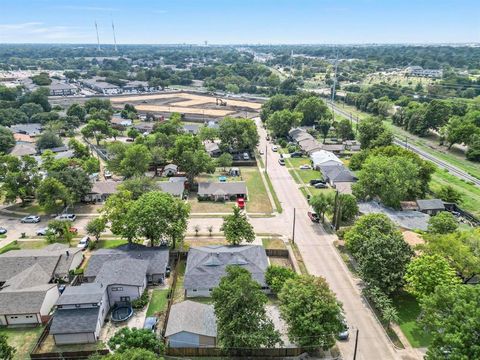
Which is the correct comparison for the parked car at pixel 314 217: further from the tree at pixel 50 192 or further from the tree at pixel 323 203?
the tree at pixel 50 192

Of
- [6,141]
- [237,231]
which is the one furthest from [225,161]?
[6,141]

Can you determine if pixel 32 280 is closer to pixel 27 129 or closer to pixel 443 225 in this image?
pixel 443 225

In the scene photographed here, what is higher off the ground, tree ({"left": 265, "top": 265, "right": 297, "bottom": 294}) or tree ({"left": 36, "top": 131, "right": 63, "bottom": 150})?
tree ({"left": 265, "top": 265, "right": 297, "bottom": 294})

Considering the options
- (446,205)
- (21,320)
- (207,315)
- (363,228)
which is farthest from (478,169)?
(21,320)

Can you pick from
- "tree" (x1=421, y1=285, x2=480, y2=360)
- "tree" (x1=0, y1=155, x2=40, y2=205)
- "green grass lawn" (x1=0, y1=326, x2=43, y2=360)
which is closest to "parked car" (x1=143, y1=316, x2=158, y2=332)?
"green grass lawn" (x1=0, y1=326, x2=43, y2=360)

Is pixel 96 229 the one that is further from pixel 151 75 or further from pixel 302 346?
pixel 151 75

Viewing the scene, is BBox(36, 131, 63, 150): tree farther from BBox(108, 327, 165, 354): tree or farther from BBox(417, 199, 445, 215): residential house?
BBox(417, 199, 445, 215): residential house
